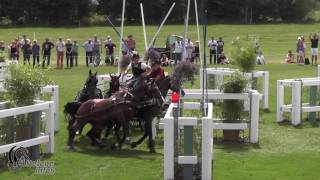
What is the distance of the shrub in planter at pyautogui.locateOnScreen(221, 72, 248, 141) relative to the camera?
47.9 feet

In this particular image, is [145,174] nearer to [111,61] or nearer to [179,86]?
[179,86]

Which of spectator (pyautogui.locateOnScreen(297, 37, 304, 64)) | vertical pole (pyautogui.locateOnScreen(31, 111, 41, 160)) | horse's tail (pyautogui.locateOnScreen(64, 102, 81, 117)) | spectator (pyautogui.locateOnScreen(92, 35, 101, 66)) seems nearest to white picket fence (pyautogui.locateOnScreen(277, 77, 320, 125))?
horse's tail (pyautogui.locateOnScreen(64, 102, 81, 117))

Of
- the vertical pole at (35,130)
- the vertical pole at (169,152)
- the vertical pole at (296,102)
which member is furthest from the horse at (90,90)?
the vertical pole at (296,102)

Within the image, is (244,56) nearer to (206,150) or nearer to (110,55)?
(206,150)

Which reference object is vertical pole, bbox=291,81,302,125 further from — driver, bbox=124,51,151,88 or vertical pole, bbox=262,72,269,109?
driver, bbox=124,51,151,88

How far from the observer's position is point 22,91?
12164 mm

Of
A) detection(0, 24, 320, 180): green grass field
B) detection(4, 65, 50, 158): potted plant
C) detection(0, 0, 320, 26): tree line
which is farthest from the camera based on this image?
detection(0, 0, 320, 26): tree line

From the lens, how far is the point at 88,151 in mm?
13352

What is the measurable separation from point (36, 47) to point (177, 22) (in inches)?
1721

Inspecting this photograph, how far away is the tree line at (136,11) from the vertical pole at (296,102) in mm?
55210

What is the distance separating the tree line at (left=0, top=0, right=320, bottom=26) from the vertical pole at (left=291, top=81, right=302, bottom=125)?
55210mm

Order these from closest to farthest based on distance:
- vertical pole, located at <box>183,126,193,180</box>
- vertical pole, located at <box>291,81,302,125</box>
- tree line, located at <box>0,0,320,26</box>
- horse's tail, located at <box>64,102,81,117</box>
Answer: vertical pole, located at <box>183,126,193,180</box>, horse's tail, located at <box>64,102,81,117</box>, vertical pole, located at <box>291,81,302,125</box>, tree line, located at <box>0,0,320,26</box>

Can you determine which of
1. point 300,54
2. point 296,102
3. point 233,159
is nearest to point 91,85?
point 233,159

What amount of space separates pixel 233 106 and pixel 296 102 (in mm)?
2800
